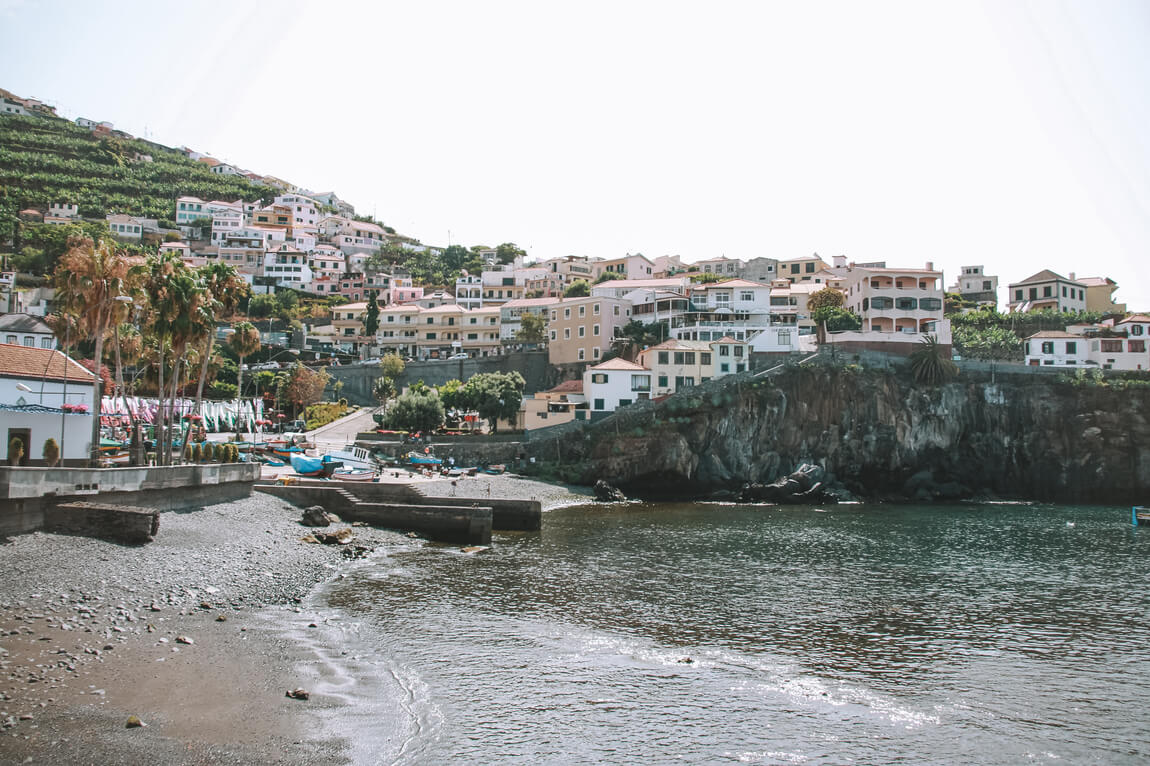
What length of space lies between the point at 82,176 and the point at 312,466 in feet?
532

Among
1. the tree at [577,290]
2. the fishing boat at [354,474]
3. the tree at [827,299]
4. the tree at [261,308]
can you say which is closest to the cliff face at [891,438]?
the fishing boat at [354,474]

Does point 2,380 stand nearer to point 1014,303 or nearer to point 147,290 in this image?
point 147,290

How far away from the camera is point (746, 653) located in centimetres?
2381

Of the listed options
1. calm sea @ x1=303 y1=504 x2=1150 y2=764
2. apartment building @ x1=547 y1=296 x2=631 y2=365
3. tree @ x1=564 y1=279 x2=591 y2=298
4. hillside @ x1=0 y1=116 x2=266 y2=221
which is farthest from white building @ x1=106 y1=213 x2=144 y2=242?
calm sea @ x1=303 y1=504 x2=1150 y2=764

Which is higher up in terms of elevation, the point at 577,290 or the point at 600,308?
the point at 577,290

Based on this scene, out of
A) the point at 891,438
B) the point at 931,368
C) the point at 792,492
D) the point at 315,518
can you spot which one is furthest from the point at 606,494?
the point at 931,368

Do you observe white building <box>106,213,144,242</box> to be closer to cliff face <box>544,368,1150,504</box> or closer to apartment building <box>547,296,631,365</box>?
apartment building <box>547,296,631,365</box>

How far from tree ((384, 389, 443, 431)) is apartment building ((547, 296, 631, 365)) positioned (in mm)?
26153

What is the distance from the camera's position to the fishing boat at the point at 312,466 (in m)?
52.2

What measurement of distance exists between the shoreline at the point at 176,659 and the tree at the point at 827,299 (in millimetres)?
81188

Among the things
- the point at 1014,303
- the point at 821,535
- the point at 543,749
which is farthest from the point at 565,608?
the point at 1014,303

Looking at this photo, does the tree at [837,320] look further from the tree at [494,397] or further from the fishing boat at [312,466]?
the fishing boat at [312,466]

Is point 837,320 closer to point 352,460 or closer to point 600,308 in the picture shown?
point 600,308

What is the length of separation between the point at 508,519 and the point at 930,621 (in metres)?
24.7
